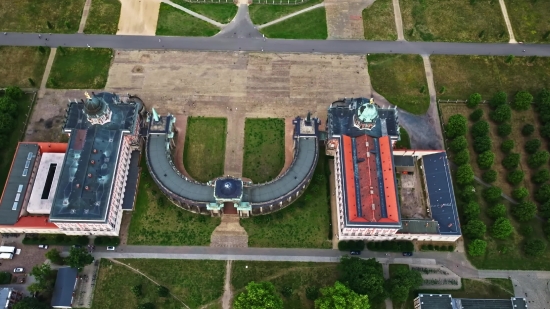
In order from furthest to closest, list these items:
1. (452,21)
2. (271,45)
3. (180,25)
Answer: (452,21) < (180,25) < (271,45)

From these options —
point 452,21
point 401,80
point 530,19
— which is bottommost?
point 401,80

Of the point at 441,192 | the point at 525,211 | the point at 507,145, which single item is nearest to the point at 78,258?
the point at 441,192

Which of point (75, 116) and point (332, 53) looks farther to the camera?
point (332, 53)

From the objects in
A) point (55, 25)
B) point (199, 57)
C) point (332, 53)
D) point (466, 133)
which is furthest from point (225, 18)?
point (466, 133)

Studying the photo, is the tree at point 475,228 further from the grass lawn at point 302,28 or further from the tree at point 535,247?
the grass lawn at point 302,28

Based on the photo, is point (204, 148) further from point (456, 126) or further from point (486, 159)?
point (486, 159)

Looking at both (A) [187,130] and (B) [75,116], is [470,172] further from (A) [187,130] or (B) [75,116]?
(B) [75,116]
